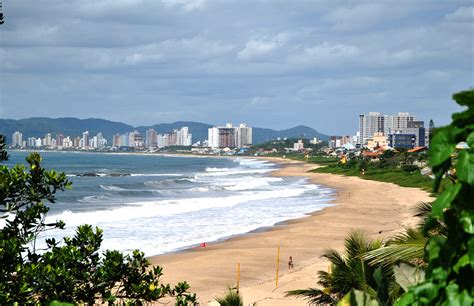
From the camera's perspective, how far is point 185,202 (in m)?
53.7

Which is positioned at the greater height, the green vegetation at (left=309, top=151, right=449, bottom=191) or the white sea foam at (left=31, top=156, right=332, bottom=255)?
the green vegetation at (left=309, top=151, right=449, bottom=191)

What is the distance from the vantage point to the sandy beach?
2195 cm

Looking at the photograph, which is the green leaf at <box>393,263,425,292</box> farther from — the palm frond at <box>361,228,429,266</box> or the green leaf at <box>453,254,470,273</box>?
the green leaf at <box>453,254,470,273</box>

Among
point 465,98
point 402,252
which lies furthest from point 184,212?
point 465,98

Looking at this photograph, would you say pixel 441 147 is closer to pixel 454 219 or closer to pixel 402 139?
pixel 454 219

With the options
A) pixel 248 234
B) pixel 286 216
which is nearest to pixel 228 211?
pixel 286 216

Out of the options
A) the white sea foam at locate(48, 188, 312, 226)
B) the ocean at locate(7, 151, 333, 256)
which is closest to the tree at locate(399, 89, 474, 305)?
the ocean at locate(7, 151, 333, 256)

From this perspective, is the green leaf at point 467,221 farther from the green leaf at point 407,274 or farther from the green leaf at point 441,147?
the green leaf at point 407,274

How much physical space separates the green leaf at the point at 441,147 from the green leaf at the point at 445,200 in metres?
0.10

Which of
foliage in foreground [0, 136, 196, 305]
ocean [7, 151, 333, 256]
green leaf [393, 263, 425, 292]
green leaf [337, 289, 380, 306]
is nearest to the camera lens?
green leaf [337, 289, 380, 306]

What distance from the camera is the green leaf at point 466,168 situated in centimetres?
213

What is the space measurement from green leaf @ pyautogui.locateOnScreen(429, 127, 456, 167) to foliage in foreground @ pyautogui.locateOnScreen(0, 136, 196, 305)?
4.09 m

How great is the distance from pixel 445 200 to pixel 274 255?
26.8m

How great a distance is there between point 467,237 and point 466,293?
188mm
